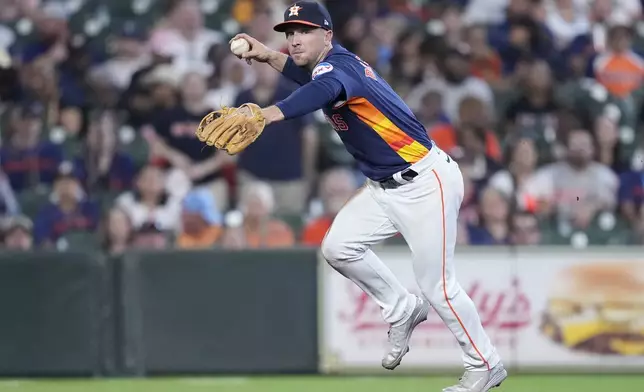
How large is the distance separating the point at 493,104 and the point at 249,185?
2971 millimetres

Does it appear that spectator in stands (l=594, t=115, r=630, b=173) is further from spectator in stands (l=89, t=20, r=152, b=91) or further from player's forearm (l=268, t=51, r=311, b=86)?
player's forearm (l=268, t=51, r=311, b=86)

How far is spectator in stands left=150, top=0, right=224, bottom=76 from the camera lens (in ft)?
A: 44.0

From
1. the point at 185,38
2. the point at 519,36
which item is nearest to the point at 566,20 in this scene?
the point at 519,36

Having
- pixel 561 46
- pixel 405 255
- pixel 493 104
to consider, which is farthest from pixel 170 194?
pixel 561 46

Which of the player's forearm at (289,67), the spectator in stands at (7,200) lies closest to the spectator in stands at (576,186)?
the player's forearm at (289,67)

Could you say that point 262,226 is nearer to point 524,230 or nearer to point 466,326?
point 524,230

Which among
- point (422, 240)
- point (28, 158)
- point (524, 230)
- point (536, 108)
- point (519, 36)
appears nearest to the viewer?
point (422, 240)

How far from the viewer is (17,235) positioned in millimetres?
11461

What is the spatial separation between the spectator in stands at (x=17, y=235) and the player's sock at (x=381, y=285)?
4.90m

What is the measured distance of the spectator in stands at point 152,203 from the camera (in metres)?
11.6

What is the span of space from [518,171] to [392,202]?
4.73m

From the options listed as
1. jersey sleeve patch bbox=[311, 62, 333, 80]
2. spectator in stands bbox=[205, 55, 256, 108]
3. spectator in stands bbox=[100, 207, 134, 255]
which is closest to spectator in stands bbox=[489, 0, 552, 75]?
spectator in stands bbox=[205, 55, 256, 108]

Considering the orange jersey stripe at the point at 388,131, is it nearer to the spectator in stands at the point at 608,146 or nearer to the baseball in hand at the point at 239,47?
the baseball in hand at the point at 239,47

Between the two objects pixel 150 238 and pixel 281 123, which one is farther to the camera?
pixel 281 123
